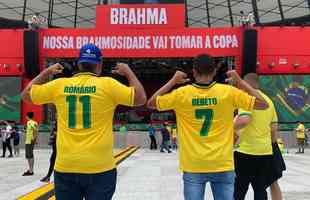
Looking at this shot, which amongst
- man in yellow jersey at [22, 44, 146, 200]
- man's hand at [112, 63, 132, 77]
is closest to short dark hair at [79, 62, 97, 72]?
man in yellow jersey at [22, 44, 146, 200]

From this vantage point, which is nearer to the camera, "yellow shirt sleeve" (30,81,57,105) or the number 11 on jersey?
the number 11 on jersey

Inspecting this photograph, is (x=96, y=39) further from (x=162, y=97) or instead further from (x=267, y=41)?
(x=162, y=97)

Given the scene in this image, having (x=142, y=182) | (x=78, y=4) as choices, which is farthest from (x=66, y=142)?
(x=78, y=4)

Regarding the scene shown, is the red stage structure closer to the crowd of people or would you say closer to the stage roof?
the stage roof

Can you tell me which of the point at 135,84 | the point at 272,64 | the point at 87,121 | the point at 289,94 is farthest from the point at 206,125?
the point at 289,94

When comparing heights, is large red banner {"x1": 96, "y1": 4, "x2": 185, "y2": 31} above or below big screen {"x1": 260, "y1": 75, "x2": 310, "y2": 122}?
above

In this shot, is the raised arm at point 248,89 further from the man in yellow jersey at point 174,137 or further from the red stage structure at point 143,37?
the man in yellow jersey at point 174,137

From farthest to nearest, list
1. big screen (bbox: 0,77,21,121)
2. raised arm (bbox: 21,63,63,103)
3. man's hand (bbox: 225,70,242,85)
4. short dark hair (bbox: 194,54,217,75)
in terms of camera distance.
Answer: big screen (bbox: 0,77,21,121), man's hand (bbox: 225,70,242,85), short dark hair (bbox: 194,54,217,75), raised arm (bbox: 21,63,63,103)

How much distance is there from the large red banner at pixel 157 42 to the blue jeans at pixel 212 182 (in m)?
22.3

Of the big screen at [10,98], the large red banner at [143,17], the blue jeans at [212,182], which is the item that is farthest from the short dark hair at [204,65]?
the big screen at [10,98]

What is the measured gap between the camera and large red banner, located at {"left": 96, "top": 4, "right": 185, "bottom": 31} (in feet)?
85.2

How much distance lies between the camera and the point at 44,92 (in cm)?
351

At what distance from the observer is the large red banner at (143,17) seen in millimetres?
25969

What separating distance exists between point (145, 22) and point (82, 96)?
75.8 feet
